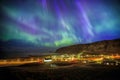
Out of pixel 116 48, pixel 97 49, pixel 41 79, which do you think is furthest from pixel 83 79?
pixel 97 49

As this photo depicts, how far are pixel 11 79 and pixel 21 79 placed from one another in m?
2.11

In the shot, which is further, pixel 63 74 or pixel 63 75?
pixel 63 74

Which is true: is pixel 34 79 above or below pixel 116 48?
below

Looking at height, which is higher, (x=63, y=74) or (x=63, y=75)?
(x=63, y=74)

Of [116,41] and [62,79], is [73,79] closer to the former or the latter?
[62,79]

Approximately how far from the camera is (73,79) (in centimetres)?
3747

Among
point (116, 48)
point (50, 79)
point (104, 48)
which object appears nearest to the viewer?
point (50, 79)

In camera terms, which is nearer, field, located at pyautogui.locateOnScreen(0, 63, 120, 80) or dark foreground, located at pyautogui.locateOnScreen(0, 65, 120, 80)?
dark foreground, located at pyautogui.locateOnScreen(0, 65, 120, 80)

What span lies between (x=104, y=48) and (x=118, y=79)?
5881 inches

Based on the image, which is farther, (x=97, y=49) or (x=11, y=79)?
(x=97, y=49)

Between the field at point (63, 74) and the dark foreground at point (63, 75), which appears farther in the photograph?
the field at point (63, 74)

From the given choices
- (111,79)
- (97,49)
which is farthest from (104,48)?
(111,79)

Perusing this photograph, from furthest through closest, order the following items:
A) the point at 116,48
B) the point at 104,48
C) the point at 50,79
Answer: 1. the point at 104,48
2. the point at 116,48
3. the point at 50,79

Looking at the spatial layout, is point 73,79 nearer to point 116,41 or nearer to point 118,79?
point 118,79
